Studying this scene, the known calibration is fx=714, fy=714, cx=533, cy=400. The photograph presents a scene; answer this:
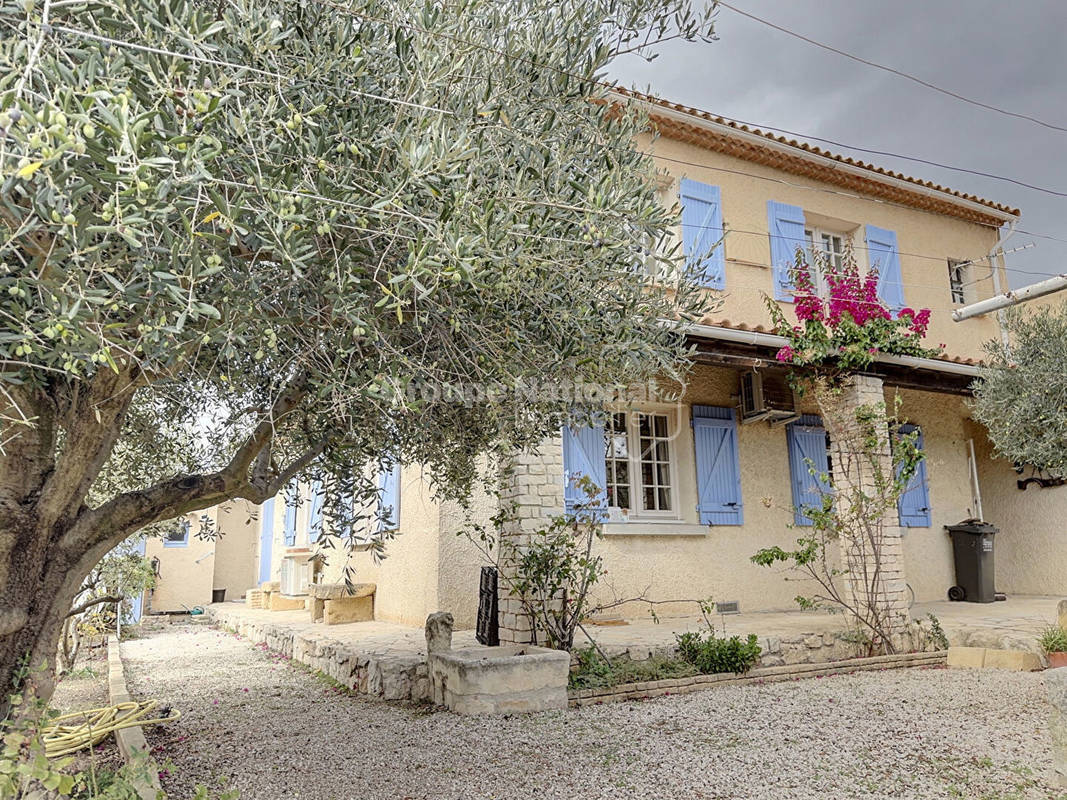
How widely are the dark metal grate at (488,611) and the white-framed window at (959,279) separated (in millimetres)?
8989

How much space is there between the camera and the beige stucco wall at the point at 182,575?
13805 mm

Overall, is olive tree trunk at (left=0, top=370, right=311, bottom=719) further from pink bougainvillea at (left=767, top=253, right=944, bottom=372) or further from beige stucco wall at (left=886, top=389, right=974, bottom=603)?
beige stucco wall at (left=886, top=389, right=974, bottom=603)

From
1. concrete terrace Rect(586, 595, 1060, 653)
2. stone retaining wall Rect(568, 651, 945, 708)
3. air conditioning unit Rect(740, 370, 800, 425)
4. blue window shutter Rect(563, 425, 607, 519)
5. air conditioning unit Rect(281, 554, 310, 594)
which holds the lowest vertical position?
stone retaining wall Rect(568, 651, 945, 708)

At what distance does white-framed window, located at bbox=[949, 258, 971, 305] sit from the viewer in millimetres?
11234

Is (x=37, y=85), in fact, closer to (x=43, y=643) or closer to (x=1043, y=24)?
(x=43, y=643)

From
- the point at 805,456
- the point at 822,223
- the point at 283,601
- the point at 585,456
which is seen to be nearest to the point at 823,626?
the point at 805,456

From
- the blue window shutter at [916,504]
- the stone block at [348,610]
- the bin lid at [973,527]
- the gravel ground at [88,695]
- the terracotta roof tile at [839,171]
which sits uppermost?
the terracotta roof tile at [839,171]

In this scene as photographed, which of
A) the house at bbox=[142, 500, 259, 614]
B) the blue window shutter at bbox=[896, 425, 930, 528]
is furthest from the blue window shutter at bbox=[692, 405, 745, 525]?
the house at bbox=[142, 500, 259, 614]

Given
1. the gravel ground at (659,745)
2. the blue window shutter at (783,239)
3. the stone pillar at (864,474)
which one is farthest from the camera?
the blue window shutter at (783,239)

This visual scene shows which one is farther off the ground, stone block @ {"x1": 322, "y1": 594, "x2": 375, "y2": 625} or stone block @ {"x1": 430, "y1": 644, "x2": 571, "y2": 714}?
stone block @ {"x1": 322, "y1": 594, "x2": 375, "y2": 625}

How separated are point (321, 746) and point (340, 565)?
5.83m

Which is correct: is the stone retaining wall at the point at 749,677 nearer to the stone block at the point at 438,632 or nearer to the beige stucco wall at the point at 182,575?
the stone block at the point at 438,632

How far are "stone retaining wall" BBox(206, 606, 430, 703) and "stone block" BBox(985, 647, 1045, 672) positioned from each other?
5.18 metres

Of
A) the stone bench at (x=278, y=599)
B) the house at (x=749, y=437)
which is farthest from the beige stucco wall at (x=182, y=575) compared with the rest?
the house at (x=749, y=437)
